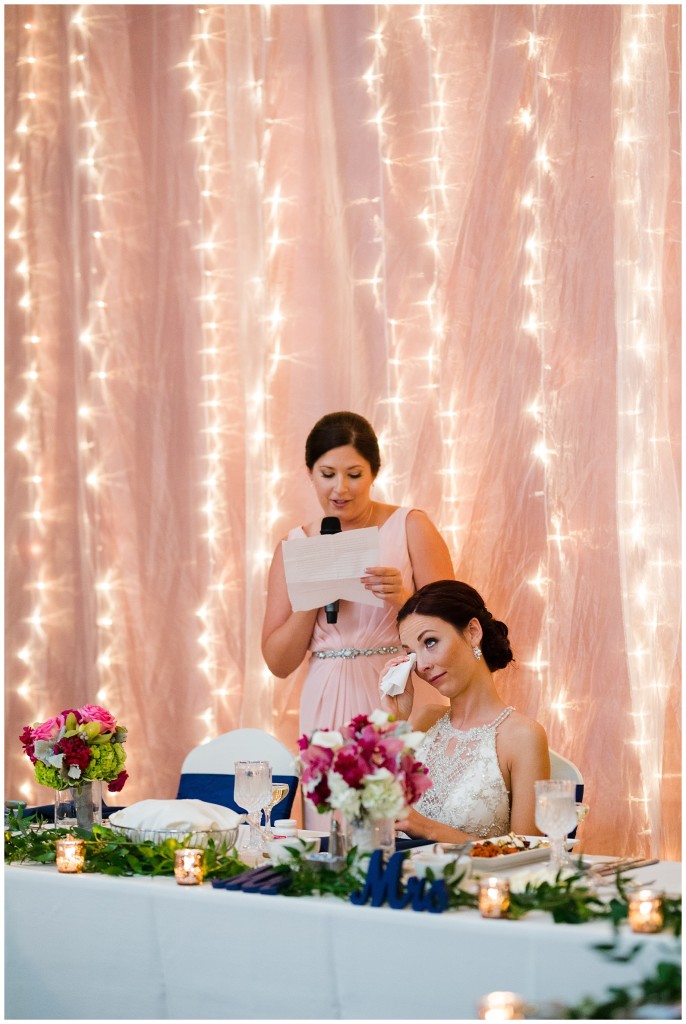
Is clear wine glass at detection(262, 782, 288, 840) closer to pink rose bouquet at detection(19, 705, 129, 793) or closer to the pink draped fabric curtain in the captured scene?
pink rose bouquet at detection(19, 705, 129, 793)

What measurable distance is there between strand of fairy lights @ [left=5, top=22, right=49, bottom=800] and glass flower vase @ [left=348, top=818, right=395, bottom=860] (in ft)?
9.71

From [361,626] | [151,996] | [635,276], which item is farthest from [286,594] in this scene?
[151,996]

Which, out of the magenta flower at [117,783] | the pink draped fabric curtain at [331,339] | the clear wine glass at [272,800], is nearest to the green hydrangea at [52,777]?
the magenta flower at [117,783]

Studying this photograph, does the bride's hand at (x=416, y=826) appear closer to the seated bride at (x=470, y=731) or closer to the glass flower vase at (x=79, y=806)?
the seated bride at (x=470, y=731)

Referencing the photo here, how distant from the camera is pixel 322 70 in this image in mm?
4090

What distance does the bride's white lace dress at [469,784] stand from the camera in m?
2.64

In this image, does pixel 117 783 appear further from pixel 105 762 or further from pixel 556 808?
pixel 556 808

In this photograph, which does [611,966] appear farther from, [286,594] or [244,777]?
[286,594]

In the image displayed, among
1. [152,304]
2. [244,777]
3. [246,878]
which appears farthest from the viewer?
[152,304]

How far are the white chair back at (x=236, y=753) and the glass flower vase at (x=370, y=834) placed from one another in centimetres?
135

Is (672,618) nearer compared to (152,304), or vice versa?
(672,618)

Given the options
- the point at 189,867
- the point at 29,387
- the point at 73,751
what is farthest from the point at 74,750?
the point at 29,387

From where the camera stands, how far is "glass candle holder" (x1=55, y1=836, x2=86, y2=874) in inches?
84.7

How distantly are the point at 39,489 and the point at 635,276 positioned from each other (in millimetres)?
2519
